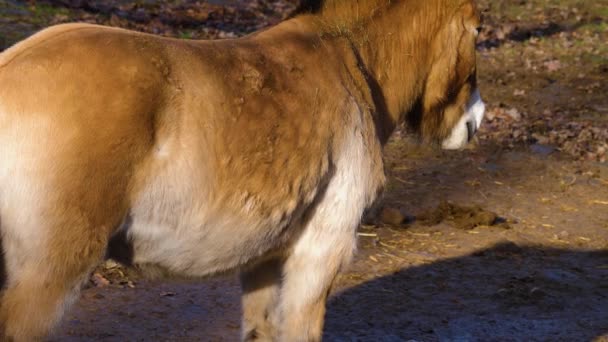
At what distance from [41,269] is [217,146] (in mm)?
847

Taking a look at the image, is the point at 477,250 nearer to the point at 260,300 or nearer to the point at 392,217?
the point at 392,217

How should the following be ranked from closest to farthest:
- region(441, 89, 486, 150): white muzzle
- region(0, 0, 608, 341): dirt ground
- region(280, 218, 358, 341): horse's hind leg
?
region(280, 218, 358, 341): horse's hind leg < region(441, 89, 486, 150): white muzzle < region(0, 0, 608, 341): dirt ground

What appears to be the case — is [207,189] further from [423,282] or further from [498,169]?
[498,169]

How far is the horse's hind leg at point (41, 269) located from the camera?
11.0 feet

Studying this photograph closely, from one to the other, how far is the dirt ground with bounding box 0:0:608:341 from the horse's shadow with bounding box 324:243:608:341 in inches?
0.5

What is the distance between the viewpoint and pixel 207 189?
3.80 m

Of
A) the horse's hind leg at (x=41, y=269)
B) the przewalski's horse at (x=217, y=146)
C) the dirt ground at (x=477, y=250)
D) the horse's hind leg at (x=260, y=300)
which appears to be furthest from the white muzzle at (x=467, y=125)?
the horse's hind leg at (x=41, y=269)

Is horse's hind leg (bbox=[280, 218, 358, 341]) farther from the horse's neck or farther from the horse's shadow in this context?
the horse's shadow

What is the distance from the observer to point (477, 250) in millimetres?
6852

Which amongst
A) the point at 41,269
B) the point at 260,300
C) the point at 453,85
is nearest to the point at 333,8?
the point at 453,85

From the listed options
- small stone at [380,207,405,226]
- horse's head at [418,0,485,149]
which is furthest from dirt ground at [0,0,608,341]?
horse's head at [418,0,485,149]

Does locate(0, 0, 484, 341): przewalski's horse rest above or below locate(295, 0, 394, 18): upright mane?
below

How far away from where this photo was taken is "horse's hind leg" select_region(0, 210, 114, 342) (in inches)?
132

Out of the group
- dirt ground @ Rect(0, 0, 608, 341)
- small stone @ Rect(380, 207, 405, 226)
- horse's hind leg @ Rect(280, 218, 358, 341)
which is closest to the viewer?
horse's hind leg @ Rect(280, 218, 358, 341)
